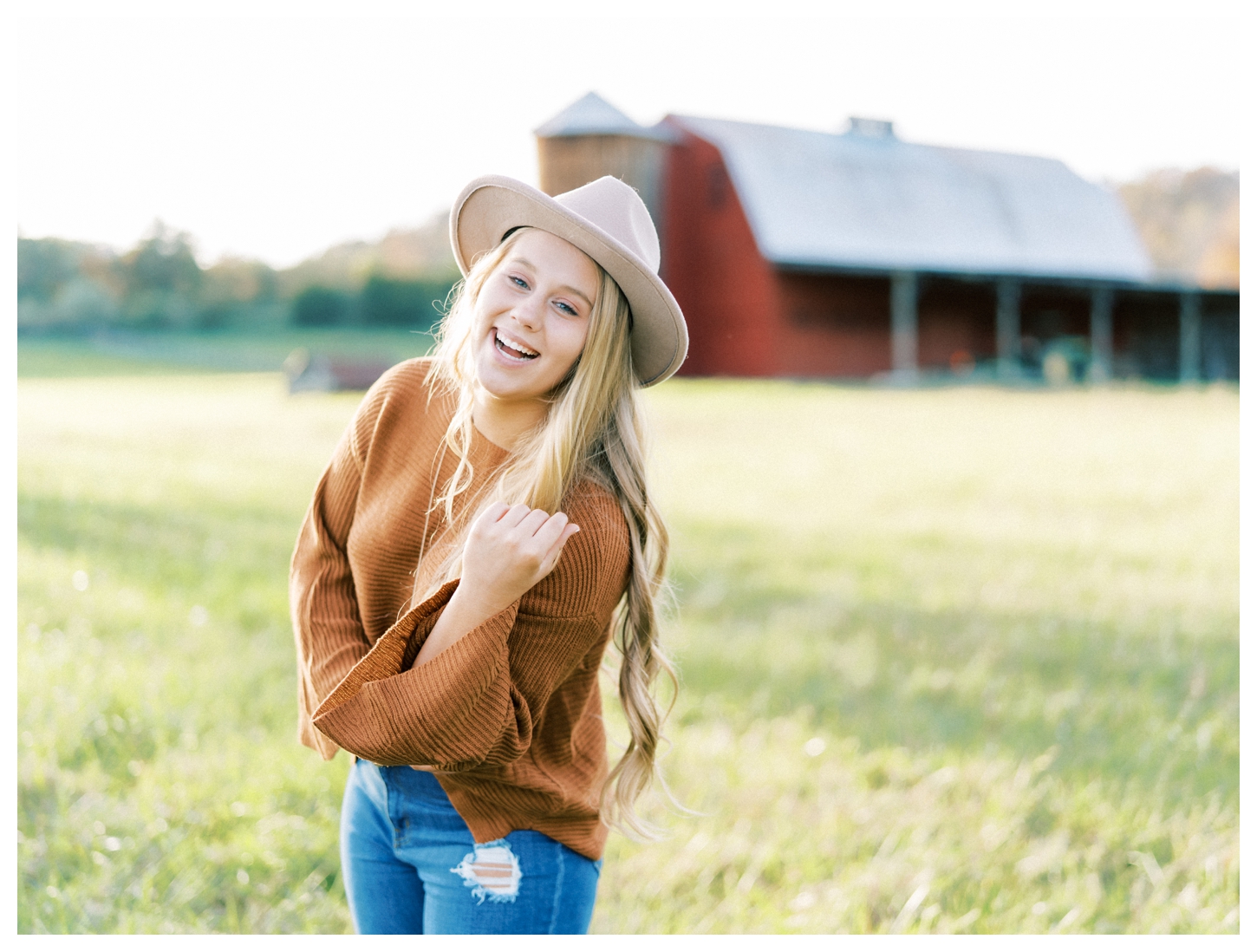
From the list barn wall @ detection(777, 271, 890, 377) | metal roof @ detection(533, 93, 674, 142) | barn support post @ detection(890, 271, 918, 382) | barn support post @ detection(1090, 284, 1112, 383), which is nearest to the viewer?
metal roof @ detection(533, 93, 674, 142)

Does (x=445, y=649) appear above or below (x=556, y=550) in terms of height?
below

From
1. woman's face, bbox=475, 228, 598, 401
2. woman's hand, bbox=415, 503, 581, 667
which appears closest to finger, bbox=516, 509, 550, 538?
woman's hand, bbox=415, 503, 581, 667

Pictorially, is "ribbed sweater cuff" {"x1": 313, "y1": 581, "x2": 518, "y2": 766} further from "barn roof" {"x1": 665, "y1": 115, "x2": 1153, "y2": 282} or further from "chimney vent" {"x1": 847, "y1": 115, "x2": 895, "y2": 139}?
"chimney vent" {"x1": 847, "y1": 115, "x2": 895, "y2": 139}

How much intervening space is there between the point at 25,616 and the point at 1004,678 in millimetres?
4081

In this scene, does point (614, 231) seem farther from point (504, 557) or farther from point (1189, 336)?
point (1189, 336)

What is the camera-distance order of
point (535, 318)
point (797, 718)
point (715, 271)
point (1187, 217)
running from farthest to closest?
point (1187, 217), point (715, 271), point (797, 718), point (535, 318)

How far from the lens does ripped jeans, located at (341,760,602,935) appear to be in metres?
1.68

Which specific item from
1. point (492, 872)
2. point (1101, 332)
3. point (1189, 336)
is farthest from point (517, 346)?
point (1189, 336)

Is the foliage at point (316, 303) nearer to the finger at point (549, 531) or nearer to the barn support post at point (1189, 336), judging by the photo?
the barn support post at point (1189, 336)

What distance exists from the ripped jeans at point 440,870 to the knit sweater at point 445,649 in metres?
0.04

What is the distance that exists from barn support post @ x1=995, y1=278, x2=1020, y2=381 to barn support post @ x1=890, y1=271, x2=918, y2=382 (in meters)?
1.82

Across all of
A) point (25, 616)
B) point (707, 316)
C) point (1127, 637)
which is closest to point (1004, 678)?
point (1127, 637)

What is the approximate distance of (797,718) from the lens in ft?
12.8

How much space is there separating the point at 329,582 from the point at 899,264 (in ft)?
73.6
